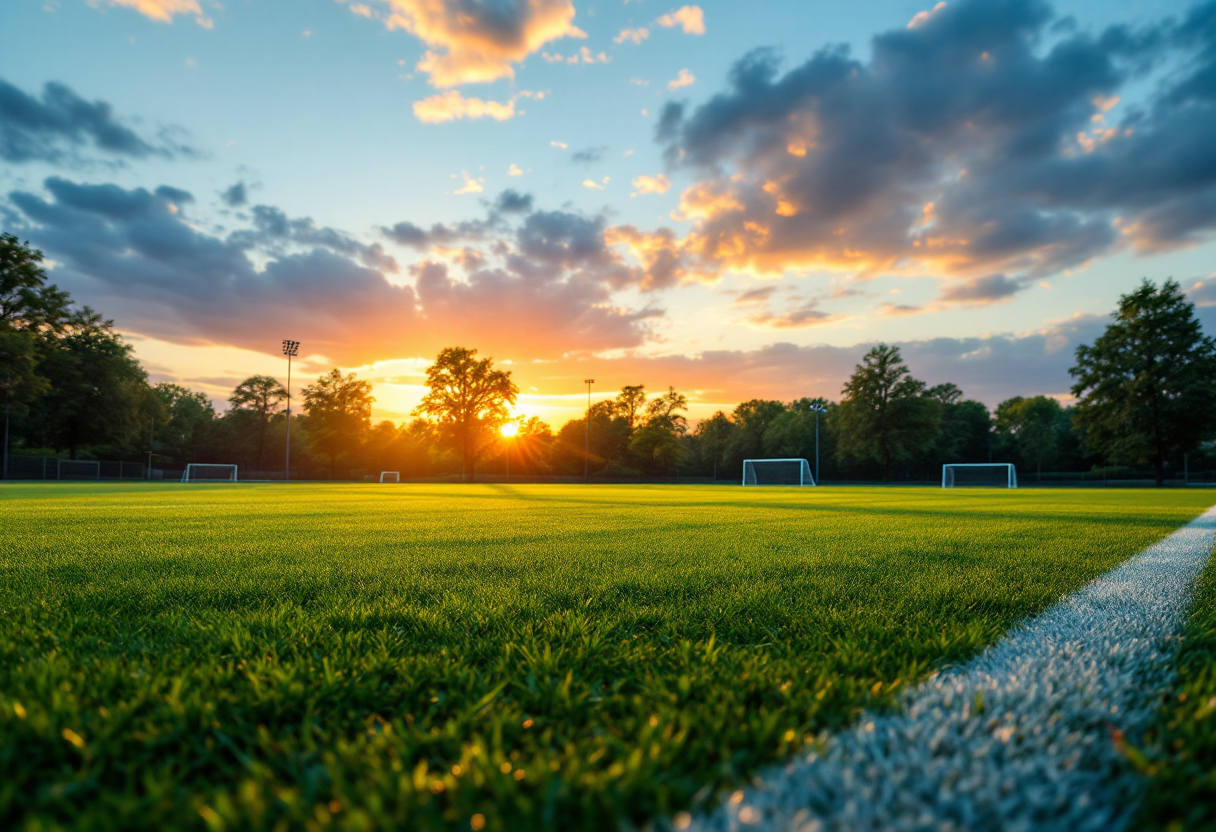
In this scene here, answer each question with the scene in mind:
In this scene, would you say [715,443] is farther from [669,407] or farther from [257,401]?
[257,401]

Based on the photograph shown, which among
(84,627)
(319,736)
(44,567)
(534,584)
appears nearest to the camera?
(319,736)

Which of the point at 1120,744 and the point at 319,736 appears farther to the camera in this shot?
the point at 319,736

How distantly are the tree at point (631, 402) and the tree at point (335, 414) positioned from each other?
100 ft

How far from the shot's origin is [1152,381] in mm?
36500

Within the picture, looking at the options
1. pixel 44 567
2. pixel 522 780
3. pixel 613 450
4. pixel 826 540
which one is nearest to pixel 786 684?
pixel 522 780

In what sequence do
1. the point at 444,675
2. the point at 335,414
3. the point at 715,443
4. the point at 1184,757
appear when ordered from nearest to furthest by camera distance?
1. the point at 1184,757
2. the point at 444,675
3. the point at 335,414
4. the point at 715,443

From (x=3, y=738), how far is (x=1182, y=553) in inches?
258

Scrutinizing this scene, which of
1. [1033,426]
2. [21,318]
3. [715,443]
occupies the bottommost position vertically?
[715,443]

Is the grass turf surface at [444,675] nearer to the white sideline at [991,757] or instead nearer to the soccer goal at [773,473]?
the white sideline at [991,757]

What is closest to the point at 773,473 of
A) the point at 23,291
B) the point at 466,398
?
the point at 466,398

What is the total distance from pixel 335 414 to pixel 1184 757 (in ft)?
229

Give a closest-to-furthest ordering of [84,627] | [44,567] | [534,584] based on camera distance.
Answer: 1. [84,627]
2. [534,584]
3. [44,567]

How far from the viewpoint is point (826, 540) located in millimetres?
5223

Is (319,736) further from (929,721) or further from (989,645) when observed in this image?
(989,645)
